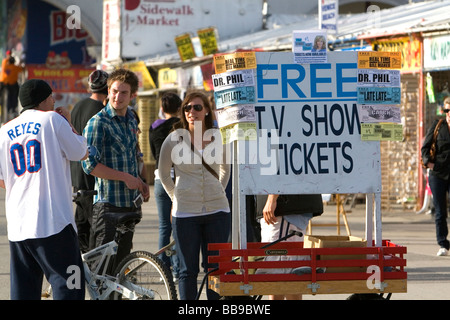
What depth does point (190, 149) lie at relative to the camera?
7441mm

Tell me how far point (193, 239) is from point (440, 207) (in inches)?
193

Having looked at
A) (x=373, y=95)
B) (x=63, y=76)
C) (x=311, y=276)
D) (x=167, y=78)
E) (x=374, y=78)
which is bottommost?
(x=311, y=276)

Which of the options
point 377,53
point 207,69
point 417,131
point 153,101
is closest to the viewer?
point 377,53

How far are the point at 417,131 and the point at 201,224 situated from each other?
9504 mm

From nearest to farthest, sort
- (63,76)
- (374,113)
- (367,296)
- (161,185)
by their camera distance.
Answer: (374,113), (367,296), (161,185), (63,76)

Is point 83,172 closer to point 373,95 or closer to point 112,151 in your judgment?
point 112,151

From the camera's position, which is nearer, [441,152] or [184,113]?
[184,113]

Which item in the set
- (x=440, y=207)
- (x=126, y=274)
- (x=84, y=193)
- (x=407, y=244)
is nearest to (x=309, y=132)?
(x=126, y=274)

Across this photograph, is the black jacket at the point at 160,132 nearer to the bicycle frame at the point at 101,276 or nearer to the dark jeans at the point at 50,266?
the bicycle frame at the point at 101,276

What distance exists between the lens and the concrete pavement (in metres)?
8.83

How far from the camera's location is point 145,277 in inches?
273

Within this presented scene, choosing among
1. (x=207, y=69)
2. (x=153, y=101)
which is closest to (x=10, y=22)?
(x=153, y=101)
